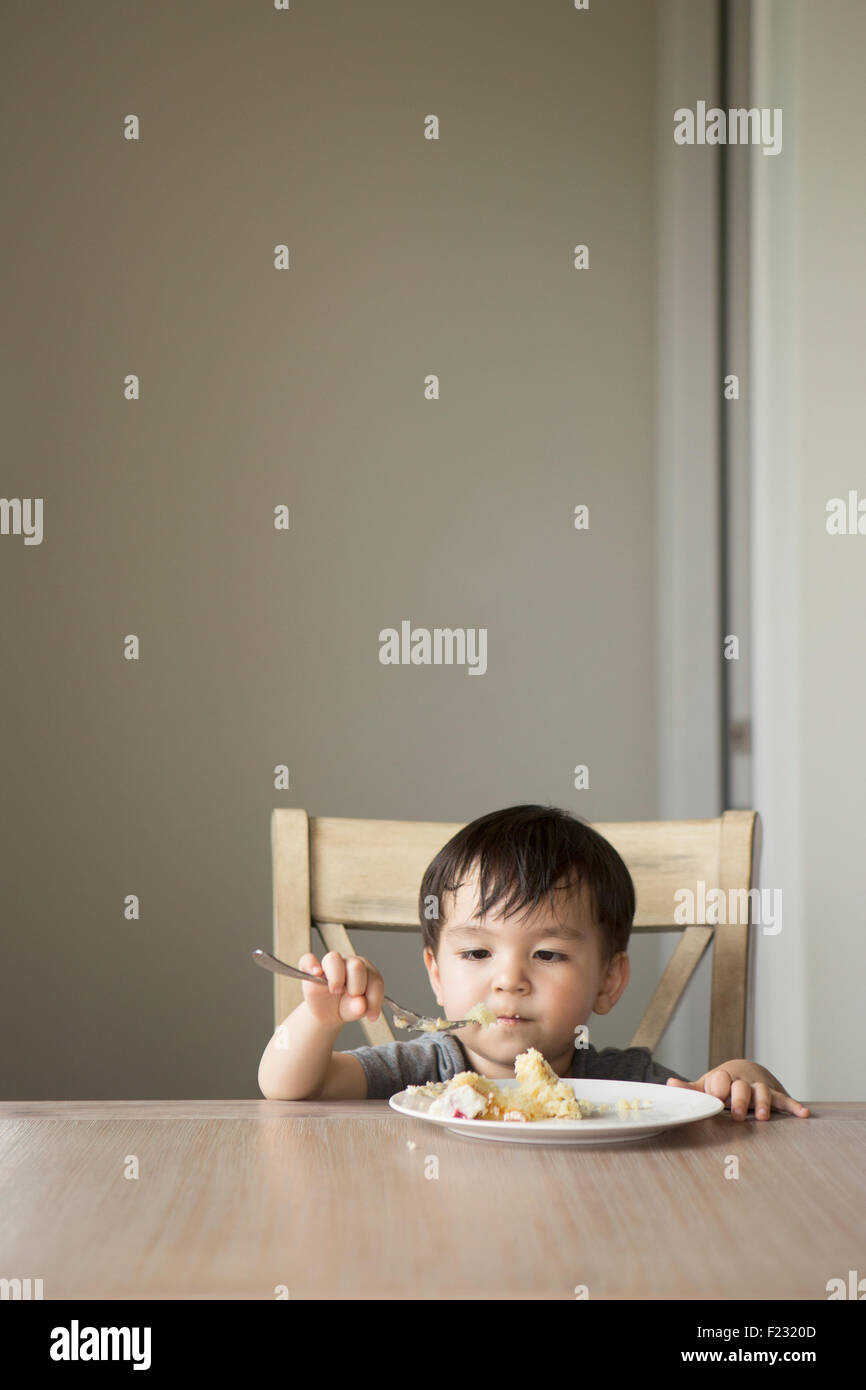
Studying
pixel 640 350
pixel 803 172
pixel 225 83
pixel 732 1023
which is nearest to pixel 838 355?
pixel 803 172

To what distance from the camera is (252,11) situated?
2189mm

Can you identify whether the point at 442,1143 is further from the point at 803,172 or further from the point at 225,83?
the point at 225,83

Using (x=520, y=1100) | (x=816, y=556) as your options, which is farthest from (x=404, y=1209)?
(x=816, y=556)

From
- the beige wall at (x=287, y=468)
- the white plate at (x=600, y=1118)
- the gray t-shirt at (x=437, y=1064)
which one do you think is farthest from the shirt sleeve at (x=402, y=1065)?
the beige wall at (x=287, y=468)

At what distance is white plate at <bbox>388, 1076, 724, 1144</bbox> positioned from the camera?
0.72 meters

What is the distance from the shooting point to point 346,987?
86cm

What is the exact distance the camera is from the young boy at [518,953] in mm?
1052

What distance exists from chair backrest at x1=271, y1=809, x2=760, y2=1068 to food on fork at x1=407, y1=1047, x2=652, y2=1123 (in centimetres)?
36

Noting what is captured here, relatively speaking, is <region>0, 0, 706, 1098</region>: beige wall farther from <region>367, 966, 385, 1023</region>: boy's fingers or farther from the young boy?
<region>367, 966, 385, 1023</region>: boy's fingers

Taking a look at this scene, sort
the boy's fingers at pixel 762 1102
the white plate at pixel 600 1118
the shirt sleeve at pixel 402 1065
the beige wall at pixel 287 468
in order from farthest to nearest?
the beige wall at pixel 287 468 → the shirt sleeve at pixel 402 1065 → the boy's fingers at pixel 762 1102 → the white plate at pixel 600 1118

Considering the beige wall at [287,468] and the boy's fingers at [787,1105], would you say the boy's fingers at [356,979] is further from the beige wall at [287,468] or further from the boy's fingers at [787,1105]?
the beige wall at [287,468]

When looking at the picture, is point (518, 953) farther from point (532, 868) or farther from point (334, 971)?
point (334, 971)

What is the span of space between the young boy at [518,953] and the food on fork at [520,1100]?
0.17 m
